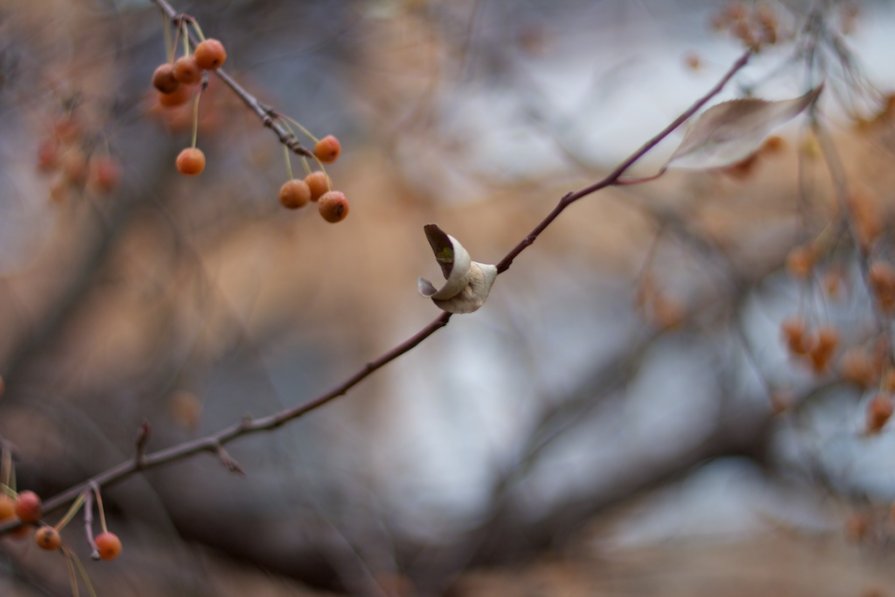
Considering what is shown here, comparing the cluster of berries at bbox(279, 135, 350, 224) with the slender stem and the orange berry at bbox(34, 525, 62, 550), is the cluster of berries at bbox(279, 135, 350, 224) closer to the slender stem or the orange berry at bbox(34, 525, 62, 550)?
the slender stem

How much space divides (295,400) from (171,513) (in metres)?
2.16

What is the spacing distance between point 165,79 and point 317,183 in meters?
0.12

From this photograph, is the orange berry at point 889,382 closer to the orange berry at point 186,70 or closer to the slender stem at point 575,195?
the slender stem at point 575,195

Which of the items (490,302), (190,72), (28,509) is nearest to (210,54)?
(190,72)

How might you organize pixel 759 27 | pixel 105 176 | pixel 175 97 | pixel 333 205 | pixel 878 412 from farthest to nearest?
pixel 105 176 < pixel 759 27 < pixel 878 412 < pixel 175 97 < pixel 333 205

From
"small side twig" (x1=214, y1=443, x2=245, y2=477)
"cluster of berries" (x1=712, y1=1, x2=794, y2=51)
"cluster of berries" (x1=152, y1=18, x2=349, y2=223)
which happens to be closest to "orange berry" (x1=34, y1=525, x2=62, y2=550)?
"small side twig" (x1=214, y1=443, x2=245, y2=477)

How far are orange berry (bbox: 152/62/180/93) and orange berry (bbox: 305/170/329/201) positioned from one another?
0.36ft

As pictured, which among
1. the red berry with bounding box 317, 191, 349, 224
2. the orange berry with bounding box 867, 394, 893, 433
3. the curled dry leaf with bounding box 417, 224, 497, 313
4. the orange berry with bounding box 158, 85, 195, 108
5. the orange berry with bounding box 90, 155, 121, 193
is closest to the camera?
the curled dry leaf with bounding box 417, 224, 497, 313

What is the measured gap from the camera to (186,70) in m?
0.61

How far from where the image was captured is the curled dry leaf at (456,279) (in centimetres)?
45

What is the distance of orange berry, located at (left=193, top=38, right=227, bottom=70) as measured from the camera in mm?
583

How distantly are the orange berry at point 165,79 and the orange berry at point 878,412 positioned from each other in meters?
0.61

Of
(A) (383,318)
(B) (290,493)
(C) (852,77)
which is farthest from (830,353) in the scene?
(A) (383,318)

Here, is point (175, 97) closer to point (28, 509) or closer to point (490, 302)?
point (28, 509)
